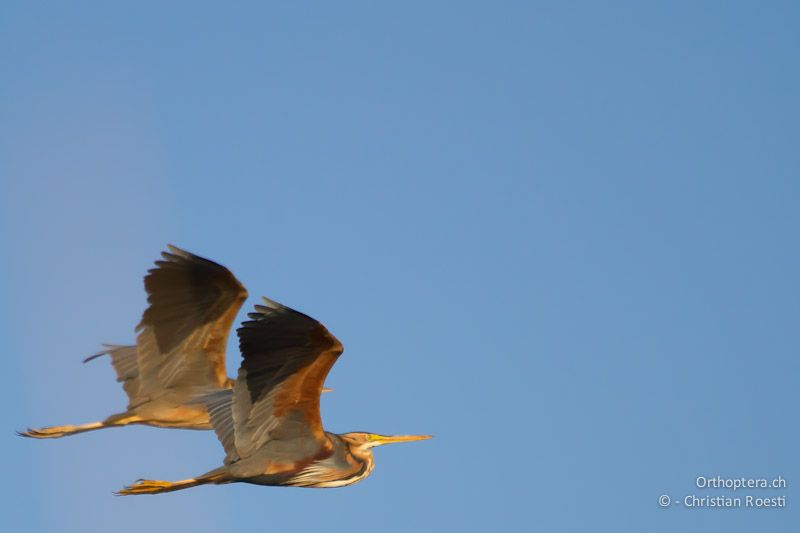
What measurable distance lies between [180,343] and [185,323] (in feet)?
1.14

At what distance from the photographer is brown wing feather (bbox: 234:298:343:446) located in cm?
1559

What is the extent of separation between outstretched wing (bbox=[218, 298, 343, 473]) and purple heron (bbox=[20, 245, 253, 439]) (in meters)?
3.43

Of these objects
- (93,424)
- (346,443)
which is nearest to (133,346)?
(93,424)

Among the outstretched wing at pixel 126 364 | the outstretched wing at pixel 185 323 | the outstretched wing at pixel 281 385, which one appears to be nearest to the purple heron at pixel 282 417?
the outstretched wing at pixel 281 385

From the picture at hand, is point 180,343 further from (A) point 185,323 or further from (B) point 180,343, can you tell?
(A) point 185,323

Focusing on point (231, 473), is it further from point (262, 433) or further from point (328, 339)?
point (328, 339)

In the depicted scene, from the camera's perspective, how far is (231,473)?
54.9 ft

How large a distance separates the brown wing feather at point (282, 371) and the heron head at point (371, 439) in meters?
1.10

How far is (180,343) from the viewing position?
20594 mm

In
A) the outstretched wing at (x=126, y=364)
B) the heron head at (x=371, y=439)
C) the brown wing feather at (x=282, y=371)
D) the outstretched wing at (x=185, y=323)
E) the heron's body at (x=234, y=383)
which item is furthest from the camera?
the outstretched wing at (x=126, y=364)

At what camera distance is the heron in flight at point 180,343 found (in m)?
19.9

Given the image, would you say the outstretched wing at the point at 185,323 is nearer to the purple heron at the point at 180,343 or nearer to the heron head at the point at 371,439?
the purple heron at the point at 180,343

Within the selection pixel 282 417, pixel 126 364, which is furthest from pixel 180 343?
pixel 282 417

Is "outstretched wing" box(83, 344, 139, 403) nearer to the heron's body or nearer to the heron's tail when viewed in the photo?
the heron's body
